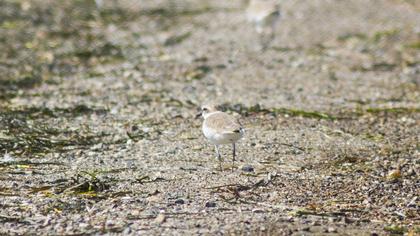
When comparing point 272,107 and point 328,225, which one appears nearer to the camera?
point 328,225

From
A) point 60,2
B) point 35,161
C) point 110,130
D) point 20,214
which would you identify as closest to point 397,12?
point 60,2

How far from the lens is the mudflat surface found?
6.62 m

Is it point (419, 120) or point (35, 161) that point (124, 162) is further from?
point (419, 120)

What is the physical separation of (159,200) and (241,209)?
2.17ft

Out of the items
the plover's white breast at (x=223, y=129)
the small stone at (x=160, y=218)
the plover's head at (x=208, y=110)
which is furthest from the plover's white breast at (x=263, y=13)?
the small stone at (x=160, y=218)

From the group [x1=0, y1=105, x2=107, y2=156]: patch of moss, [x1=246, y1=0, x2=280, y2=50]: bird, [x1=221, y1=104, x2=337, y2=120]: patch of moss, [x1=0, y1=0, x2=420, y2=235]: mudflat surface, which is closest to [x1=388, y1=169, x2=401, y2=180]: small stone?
[x1=0, y1=0, x2=420, y2=235]: mudflat surface

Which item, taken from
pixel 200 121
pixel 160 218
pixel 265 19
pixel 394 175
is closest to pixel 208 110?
pixel 200 121

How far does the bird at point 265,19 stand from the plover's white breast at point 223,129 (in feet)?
21.5

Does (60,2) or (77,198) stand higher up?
(60,2)

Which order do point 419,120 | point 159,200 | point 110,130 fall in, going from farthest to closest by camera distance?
point 419,120 < point 110,130 < point 159,200

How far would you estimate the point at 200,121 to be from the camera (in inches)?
385

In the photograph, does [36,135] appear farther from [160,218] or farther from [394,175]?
[394,175]

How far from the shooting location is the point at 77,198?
6883 mm

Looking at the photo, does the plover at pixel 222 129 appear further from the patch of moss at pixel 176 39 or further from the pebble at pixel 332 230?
the patch of moss at pixel 176 39
